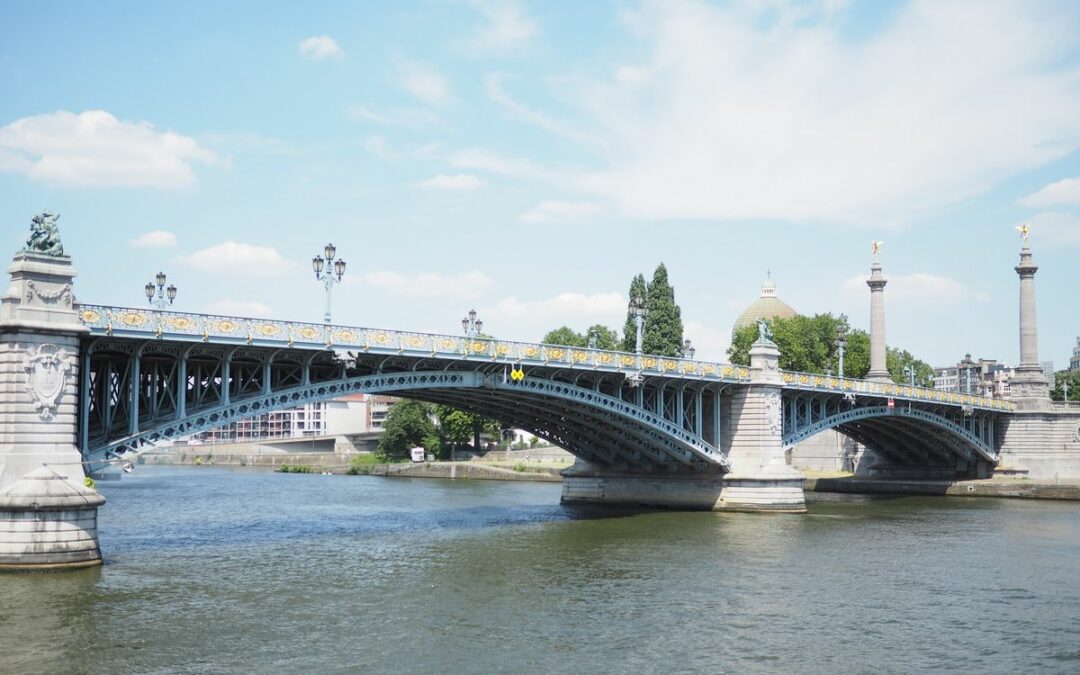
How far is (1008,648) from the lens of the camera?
2764cm

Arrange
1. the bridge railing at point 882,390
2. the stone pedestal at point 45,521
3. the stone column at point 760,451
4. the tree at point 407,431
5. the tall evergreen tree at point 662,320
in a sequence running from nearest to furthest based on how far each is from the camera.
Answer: the stone pedestal at point 45,521 → the stone column at point 760,451 → the bridge railing at point 882,390 → the tall evergreen tree at point 662,320 → the tree at point 407,431

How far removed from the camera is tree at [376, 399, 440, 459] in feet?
421

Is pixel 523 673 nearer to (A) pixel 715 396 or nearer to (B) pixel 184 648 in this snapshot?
(B) pixel 184 648

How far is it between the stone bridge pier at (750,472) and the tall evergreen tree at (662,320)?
32015mm

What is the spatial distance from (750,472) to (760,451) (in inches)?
53.4

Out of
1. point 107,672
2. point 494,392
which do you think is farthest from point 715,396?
point 107,672

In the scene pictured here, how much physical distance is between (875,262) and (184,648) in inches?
3206

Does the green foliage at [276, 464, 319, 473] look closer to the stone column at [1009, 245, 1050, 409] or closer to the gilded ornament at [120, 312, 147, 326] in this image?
the stone column at [1009, 245, 1050, 409]

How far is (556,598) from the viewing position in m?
34.2

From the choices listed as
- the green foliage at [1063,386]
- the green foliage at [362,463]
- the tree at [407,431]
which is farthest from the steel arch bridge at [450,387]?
the green foliage at [362,463]

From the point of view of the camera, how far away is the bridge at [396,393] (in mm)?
34938

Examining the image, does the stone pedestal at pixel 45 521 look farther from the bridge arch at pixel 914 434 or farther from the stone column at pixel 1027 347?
the stone column at pixel 1027 347

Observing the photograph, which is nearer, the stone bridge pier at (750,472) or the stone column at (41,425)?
the stone column at (41,425)

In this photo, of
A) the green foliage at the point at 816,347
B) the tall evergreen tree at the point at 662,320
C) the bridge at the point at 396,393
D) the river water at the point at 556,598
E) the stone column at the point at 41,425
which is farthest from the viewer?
the green foliage at the point at 816,347
